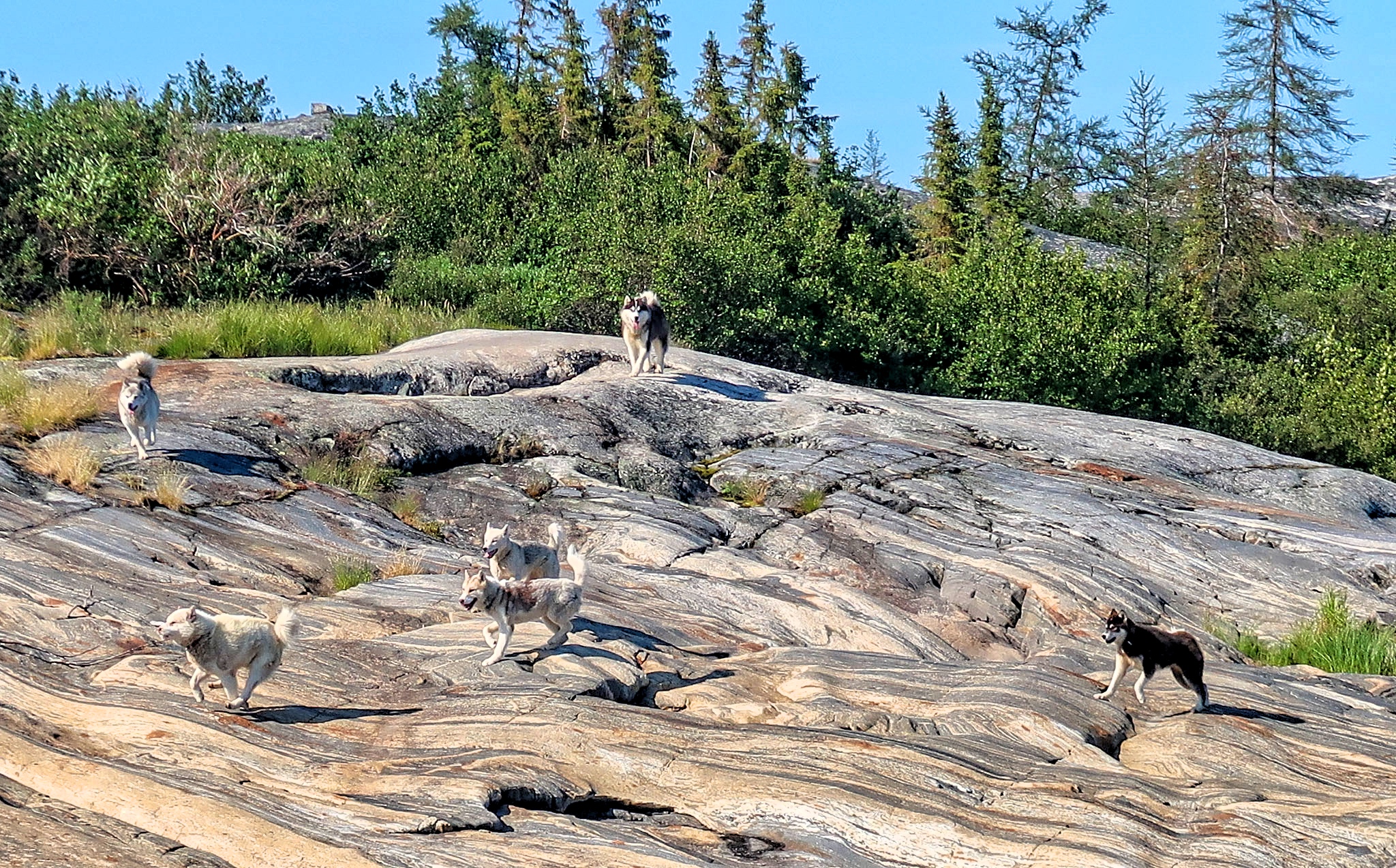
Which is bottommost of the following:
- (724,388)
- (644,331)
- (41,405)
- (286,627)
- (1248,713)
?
(1248,713)

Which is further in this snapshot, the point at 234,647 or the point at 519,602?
the point at 519,602

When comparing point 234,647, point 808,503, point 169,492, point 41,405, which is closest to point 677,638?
point 234,647

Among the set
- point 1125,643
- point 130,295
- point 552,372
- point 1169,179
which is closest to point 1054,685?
point 1125,643

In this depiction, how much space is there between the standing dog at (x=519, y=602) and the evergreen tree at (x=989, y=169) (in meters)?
44.3

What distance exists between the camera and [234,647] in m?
10.1

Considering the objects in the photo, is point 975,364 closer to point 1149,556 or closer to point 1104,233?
point 1149,556

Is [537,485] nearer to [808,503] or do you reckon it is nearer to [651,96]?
[808,503]

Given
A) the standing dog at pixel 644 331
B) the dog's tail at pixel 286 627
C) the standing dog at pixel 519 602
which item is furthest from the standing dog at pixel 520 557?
the standing dog at pixel 644 331

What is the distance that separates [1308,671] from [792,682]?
285 inches

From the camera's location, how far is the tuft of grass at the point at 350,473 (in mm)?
17344

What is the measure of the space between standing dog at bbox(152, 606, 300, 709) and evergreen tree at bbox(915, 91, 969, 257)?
145 ft

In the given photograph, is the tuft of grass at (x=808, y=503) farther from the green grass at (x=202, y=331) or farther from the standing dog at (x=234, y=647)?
the green grass at (x=202, y=331)

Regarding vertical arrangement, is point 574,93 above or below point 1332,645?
above

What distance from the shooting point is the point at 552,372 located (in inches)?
925
